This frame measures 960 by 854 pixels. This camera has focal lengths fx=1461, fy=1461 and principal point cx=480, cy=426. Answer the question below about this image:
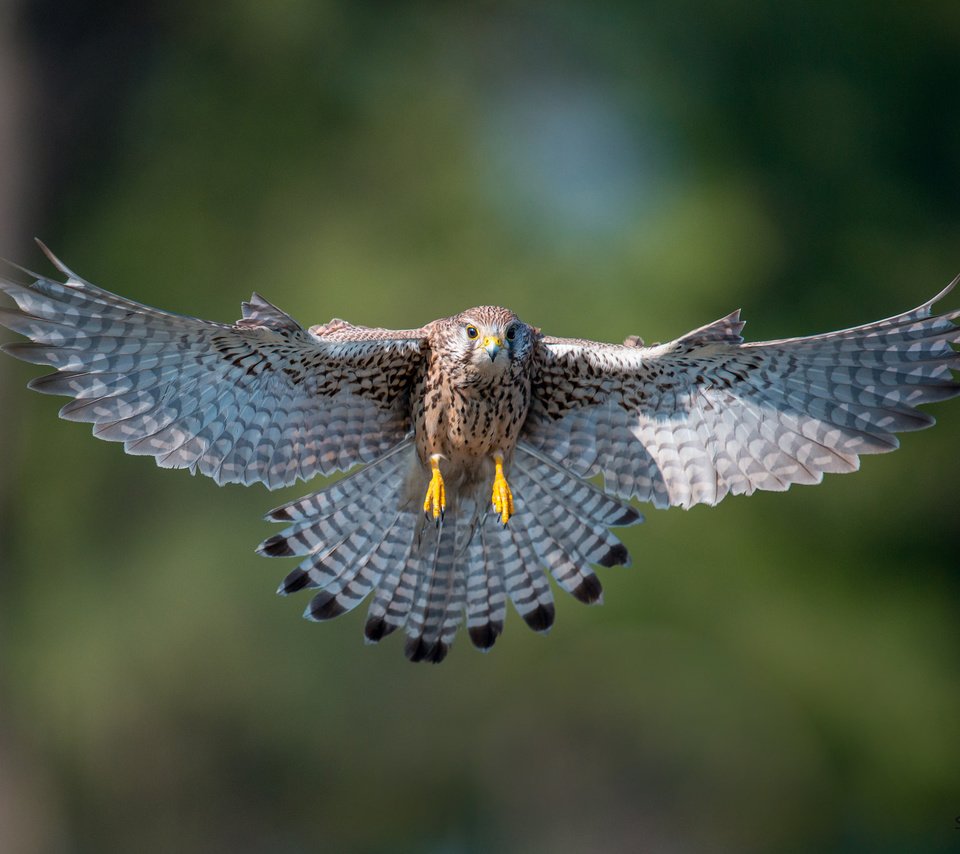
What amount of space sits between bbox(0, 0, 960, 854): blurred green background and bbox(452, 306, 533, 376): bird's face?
5672mm

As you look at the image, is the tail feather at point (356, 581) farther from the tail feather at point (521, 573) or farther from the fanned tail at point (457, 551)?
the tail feather at point (521, 573)

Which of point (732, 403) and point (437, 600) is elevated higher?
point (732, 403)

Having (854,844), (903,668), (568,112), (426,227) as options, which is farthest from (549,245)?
(854,844)

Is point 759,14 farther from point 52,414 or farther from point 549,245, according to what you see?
point 52,414

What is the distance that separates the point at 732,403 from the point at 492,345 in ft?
3.56

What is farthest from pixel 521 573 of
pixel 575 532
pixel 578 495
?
pixel 578 495

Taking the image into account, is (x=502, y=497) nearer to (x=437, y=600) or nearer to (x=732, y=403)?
(x=437, y=600)

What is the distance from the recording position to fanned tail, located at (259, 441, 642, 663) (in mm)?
6270

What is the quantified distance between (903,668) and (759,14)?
21.9ft

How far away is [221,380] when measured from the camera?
5758 mm

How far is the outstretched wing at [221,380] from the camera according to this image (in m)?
5.43

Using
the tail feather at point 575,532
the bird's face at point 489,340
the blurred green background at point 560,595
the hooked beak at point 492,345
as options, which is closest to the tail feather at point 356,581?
the tail feather at point 575,532

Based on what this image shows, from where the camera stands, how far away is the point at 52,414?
1530cm

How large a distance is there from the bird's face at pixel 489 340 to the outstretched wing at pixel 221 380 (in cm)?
27
